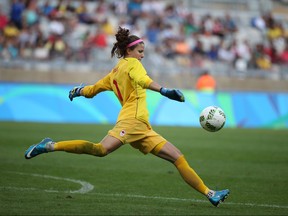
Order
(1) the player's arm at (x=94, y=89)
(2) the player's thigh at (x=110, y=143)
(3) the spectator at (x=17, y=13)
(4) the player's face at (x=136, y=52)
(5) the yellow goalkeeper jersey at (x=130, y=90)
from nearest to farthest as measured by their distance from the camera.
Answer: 1. (2) the player's thigh at (x=110, y=143)
2. (5) the yellow goalkeeper jersey at (x=130, y=90)
3. (4) the player's face at (x=136, y=52)
4. (1) the player's arm at (x=94, y=89)
5. (3) the spectator at (x=17, y=13)

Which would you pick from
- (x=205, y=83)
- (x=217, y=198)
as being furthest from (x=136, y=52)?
(x=205, y=83)

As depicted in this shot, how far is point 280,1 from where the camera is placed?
36.4 metres

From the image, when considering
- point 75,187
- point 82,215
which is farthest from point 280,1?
point 82,215

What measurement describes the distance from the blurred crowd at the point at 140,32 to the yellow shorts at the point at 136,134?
1767 cm

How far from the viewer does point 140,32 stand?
2880 centimetres

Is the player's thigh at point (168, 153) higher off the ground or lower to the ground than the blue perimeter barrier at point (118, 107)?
Answer: lower

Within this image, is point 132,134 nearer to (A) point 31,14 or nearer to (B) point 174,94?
(B) point 174,94

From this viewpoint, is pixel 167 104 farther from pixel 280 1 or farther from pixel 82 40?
pixel 280 1

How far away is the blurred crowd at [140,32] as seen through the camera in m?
26.6

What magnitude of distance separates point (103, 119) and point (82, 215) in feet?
53.5

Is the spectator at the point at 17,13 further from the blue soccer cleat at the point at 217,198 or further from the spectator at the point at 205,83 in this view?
the blue soccer cleat at the point at 217,198

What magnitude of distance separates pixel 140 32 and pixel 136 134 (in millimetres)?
20223

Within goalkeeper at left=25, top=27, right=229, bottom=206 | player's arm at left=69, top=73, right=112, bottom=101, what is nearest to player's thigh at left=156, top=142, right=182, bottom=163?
goalkeeper at left=25, top=27, right=229, bottom=206

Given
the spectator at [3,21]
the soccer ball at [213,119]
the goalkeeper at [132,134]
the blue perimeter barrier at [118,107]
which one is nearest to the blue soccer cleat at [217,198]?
the goalkeeper at [132,134]
